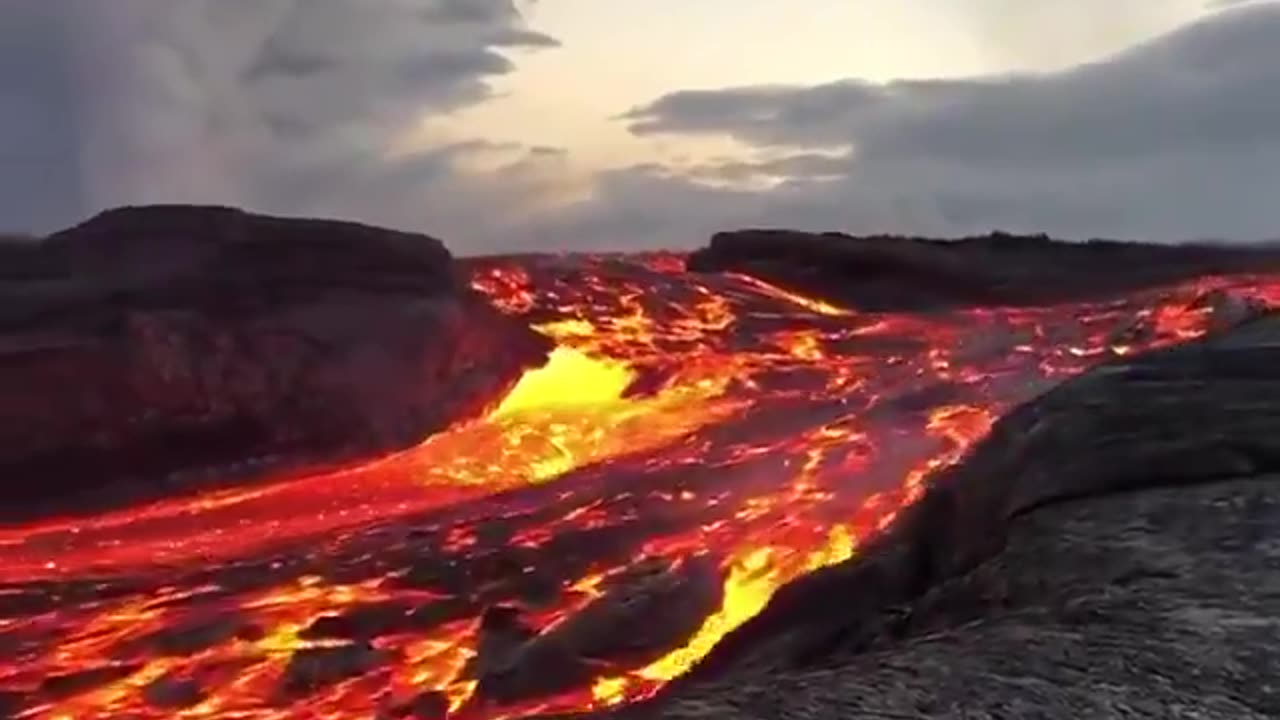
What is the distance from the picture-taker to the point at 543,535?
56.7 feet

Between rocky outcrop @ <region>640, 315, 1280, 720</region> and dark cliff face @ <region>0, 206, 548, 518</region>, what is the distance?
35.4ft

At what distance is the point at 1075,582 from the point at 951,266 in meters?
26.9

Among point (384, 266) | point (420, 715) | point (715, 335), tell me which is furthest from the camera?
point (715, 335)

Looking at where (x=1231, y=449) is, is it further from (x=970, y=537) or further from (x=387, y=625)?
(x=387, y=625)

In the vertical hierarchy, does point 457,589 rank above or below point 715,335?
below

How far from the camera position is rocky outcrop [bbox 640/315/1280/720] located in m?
5.90

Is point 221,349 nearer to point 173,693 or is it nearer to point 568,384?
point 568,384

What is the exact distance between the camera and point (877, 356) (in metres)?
26.9

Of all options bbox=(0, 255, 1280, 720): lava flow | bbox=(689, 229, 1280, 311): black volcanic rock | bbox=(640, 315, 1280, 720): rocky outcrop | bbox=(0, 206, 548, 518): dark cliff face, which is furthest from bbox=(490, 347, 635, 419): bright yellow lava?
bbox=(640, 315, 1280, 720): rocky outcrop

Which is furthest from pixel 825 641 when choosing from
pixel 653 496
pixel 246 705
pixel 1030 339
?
pixel 1030 339

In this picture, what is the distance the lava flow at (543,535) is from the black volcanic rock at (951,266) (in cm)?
415

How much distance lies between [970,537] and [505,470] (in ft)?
33.8

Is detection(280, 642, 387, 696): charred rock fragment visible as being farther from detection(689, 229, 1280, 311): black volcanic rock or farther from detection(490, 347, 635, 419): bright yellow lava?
detection(689, 229, 1280, 311): black volcanic rock

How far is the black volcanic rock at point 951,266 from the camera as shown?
32.9 m
